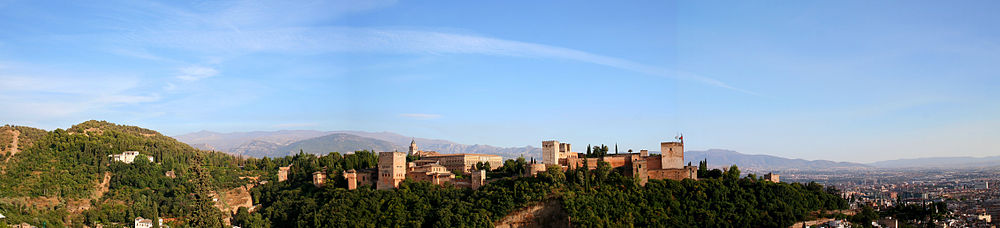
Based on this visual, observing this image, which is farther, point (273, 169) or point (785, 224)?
point (273, 169)

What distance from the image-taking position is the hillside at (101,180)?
4722 centimetres

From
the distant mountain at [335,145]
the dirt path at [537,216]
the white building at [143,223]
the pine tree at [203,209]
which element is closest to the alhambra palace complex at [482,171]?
the dirt path at [537,216]

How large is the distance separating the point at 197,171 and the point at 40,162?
1401 centimetres

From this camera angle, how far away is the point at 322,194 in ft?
145

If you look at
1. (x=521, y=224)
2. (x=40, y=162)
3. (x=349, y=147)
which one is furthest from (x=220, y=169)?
(x=349, y=147)

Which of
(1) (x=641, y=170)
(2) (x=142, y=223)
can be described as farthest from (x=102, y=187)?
(1) (x=641, y=170)

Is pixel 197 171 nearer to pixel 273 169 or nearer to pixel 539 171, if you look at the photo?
pixel 273 169

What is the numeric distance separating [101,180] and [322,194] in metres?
20.4

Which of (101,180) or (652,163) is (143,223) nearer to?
(101,180)

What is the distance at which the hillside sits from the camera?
155 feet

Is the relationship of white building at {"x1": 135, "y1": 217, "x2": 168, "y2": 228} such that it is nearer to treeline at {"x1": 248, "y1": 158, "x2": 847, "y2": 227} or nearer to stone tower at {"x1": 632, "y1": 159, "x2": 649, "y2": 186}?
treeline at {"x1": 248, "y1": 158, "x2": 847, "y2": 227}

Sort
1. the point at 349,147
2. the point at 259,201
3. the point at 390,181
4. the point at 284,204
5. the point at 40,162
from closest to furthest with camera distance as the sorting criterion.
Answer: the point at 390,181, the point at 284,204, the point at 259,201, the point at 40,162, the point at 349,147

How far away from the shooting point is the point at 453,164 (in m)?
45.9

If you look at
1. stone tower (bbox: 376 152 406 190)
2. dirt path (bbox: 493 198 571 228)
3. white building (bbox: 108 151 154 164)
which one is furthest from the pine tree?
dirt path (bbox: 493 198 571 228)
